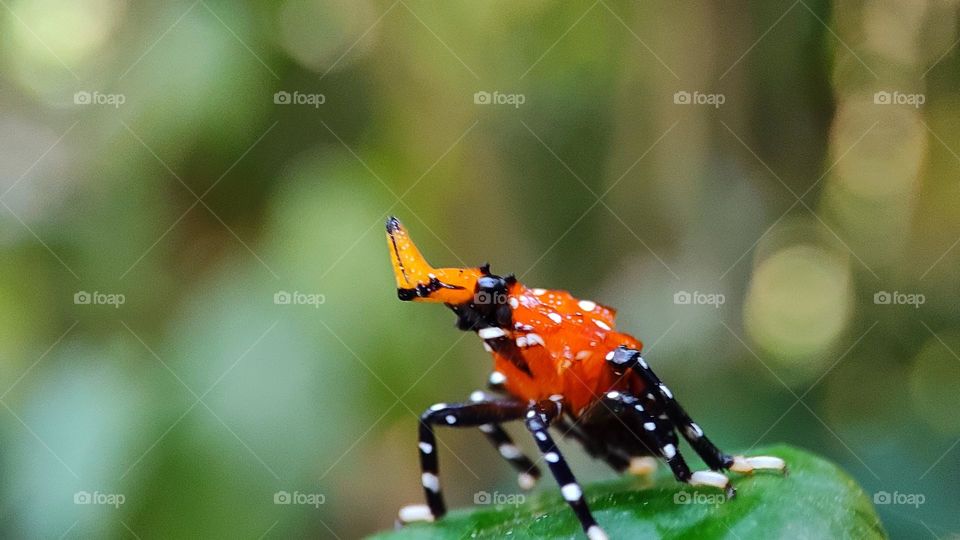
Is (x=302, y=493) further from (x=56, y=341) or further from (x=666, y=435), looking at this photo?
(x=666, y=435)

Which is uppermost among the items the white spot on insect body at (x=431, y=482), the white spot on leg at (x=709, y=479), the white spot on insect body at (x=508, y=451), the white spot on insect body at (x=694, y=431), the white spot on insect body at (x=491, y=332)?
the white spot on insect body at (x=491, y=332)

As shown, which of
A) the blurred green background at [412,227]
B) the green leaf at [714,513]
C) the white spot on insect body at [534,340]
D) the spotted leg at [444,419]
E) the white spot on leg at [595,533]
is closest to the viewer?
the green leaf at [714,513]

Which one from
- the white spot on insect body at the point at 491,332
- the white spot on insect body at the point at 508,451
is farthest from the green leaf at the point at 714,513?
the white spot on insect body at the point at 491,332

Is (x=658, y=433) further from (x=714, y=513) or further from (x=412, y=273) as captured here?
(x=412, y=273)

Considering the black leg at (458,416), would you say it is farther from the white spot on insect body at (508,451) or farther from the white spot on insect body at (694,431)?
the white spot on insect body at (694,431)

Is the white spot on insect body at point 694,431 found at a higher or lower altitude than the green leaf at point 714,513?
higher

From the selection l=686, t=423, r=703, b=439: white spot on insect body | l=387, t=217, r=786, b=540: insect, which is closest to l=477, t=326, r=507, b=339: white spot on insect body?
l=387, t=217, r=786, b=540: insect

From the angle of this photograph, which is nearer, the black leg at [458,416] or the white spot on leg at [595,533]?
the white spot on leg at [595,533]

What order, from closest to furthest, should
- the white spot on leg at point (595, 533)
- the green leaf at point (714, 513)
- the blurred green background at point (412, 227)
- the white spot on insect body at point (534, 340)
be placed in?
the green leaf at point (714, 513), the white spot on leg at point (595, 533), the white spot on insect body at point (534, 340), the blurred green background at point (412, 227)
